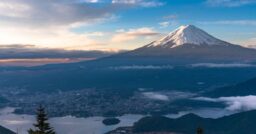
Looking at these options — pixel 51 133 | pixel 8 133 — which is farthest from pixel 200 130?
pixel 8 133

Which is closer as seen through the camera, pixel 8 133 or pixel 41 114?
pixel 41 114

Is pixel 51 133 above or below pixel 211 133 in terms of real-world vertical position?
above

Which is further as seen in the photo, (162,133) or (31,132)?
(162,133)

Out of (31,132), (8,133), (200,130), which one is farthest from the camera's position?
(8,133)

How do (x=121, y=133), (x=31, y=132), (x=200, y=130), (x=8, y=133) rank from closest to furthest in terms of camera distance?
(x=200, y=130) → (x=31, y=132) → (x=8, y=133) → (x=121, y=133)

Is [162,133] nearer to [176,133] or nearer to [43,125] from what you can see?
[176,133]

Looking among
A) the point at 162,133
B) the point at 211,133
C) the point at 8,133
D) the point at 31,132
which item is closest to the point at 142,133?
the point at 162,133

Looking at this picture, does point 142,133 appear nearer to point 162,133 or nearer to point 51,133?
point 162,133

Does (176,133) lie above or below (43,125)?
below
